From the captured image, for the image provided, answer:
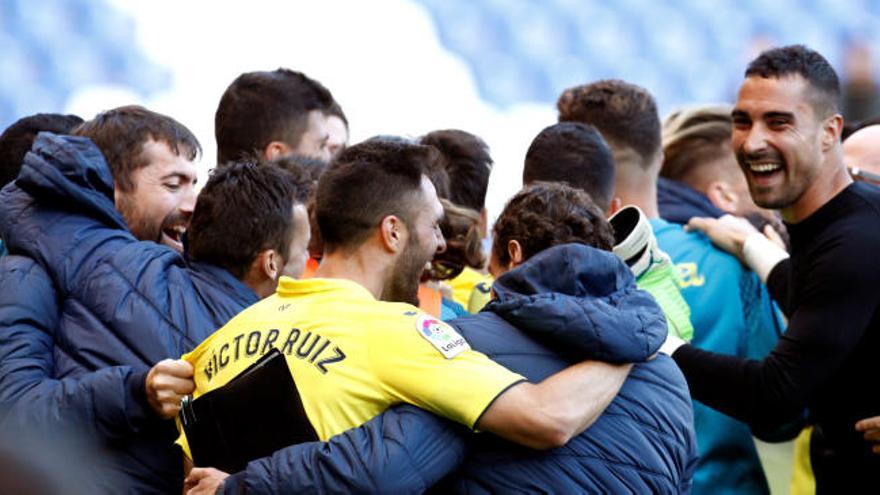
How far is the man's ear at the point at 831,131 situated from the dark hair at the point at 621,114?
669 millimetres

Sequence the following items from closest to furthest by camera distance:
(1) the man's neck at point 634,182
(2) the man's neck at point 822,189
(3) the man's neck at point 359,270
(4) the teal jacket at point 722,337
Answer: (3) the man's neck at point 359,270 < (2) the man's neck at point 822,189 < (4) the teal jacket at point 722,337 < (1) the man's neck at point 634,182

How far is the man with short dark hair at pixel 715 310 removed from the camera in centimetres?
397

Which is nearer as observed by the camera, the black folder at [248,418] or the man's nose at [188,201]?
the black folder at [248,418]

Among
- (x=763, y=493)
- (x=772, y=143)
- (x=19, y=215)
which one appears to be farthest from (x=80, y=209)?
(x=763, y=493)

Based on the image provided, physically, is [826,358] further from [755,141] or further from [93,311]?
[93,311]

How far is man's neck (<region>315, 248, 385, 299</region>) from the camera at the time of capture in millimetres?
2719

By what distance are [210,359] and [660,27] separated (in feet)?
25.4

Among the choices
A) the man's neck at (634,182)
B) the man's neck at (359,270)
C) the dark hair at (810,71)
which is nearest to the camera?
the man's neck at (359,270)

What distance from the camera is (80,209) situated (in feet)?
9.98

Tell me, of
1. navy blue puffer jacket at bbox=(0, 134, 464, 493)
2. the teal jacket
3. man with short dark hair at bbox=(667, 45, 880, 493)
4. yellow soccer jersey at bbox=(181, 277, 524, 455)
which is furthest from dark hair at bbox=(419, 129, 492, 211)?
yellow soccer jersey at bbox=(181, 277, 524, 455)

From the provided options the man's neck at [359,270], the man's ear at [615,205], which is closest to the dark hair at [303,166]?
the man's neck at [359,270]

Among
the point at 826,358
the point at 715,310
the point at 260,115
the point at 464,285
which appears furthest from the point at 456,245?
the point at 260,115

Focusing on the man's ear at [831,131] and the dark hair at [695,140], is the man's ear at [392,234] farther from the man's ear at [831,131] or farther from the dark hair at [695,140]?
the dark hair at [695,140]

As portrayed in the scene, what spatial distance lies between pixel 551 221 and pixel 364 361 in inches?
22.2
